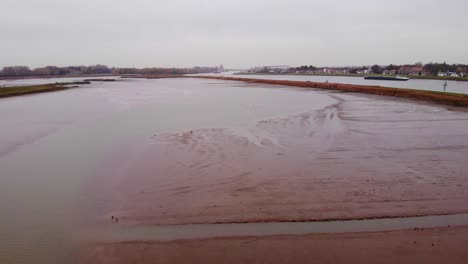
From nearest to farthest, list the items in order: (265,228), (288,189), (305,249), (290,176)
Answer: (305,249) → (265,228) → (288,189) → (290,176)

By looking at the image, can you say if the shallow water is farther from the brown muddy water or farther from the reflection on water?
the reflection on water

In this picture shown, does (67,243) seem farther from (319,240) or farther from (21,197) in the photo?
(319,240)

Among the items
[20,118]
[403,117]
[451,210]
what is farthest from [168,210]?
[20,118]

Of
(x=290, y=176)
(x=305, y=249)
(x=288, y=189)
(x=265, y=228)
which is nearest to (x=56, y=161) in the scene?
(x=290, y=176)

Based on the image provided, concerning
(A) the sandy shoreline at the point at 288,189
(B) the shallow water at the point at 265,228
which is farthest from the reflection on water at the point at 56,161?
(B) the shallow water at the point at 265,228

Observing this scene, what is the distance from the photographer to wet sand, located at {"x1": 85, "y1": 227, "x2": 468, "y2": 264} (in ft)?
16.6

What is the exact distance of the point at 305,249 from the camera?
17.6 ft

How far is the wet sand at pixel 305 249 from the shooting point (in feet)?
16.6

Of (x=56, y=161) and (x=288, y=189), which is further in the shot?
(x=56, y=161)

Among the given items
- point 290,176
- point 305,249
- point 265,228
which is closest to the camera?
point 305,249

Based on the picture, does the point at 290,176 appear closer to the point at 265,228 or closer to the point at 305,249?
the point at 265,228

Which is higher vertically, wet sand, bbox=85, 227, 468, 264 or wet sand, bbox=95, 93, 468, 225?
wet sand, bbox=95, 93, 468, 225

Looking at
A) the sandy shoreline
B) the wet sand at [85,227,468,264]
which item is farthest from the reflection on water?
the wet sand at [85,227,468,264]

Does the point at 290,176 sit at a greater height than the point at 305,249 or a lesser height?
greater
